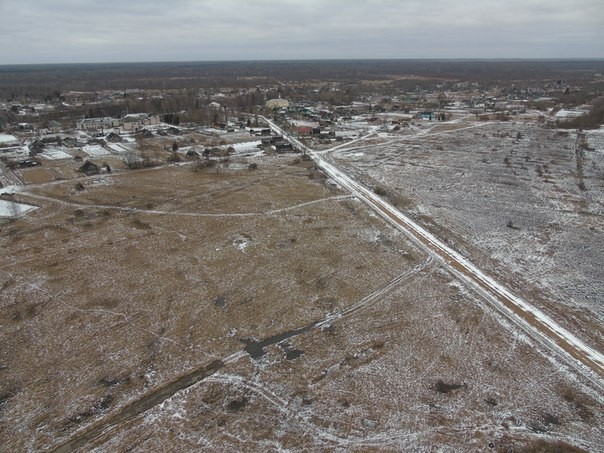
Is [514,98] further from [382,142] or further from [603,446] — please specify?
[603,446]

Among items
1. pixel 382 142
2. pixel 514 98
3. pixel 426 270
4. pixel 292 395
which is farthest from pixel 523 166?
pixel 514 98

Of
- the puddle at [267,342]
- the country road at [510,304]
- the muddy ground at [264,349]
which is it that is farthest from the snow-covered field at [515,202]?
the puddle at [267,342]

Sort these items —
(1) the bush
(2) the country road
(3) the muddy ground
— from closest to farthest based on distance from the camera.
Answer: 1. (3) the muddy ground
2. (2) the country road
3. (1) the bush

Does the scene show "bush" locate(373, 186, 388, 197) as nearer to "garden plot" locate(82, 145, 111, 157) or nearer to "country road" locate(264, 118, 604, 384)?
"country road" locate(264, 118, 604, 384)

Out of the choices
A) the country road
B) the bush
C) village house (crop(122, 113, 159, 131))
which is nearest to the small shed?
village house (crop(122, 113, 159, 131))

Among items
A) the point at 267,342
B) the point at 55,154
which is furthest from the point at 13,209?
the point at 267,342

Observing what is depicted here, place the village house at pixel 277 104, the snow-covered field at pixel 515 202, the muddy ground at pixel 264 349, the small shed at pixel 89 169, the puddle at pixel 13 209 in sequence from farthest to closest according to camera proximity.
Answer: the village house at pixel 277 104
the small shed at pixel 89 169
the puddle at pixel 13 209
the snow-covered field at pixel 515 202
the muddy ground at pixel 264 349

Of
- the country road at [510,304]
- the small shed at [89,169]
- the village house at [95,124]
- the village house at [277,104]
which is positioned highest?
the village house at [277,104]

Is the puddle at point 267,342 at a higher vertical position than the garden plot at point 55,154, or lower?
lower

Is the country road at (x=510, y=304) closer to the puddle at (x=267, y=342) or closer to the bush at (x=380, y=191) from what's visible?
the bush at (x=380, y=191)

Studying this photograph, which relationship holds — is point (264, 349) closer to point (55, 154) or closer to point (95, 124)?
point (55, 154)

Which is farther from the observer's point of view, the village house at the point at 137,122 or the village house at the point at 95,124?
the village house at the point at 95,124
